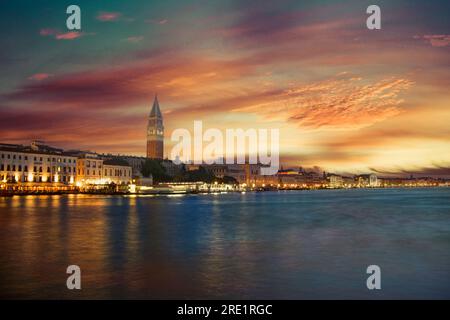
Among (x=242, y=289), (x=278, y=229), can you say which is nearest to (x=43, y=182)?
(x=278, y=229)

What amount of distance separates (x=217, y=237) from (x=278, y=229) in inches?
292

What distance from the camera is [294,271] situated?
66.6ft

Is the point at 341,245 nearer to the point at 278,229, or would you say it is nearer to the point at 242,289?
the point at 278,229

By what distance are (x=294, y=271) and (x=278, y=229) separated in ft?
62.5

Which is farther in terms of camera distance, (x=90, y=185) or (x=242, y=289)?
(x=90, y=185)

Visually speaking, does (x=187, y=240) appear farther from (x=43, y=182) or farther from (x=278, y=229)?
(x=43, y=182)

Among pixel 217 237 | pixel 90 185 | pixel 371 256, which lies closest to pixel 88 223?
pixel 217 237
